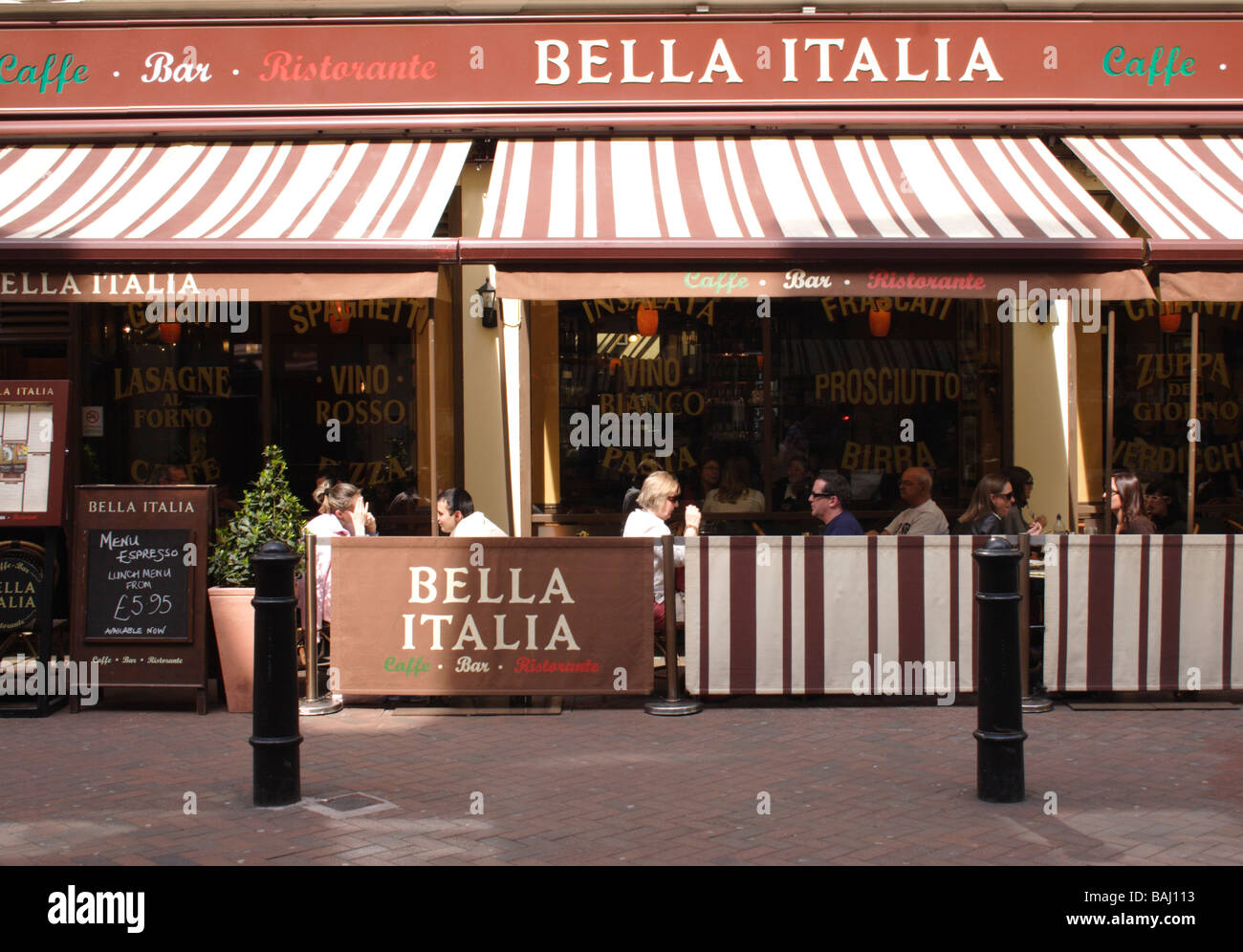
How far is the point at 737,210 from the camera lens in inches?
347

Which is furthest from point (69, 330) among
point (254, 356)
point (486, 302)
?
point (486, 302)

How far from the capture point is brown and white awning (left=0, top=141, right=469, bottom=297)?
26.1 feet

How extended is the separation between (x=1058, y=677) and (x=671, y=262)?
334cm

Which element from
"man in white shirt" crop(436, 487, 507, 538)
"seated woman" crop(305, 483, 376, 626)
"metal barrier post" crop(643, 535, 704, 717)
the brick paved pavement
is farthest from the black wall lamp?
the brick paved pavement

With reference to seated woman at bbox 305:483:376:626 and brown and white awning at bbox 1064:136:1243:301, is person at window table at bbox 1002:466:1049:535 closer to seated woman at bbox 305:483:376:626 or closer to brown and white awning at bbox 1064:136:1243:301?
brown and white awning at bbox 1064:136:1243:301

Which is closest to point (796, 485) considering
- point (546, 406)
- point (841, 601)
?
point (546, 406)

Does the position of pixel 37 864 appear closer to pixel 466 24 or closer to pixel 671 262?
pixel 671 262

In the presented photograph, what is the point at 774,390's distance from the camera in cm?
1035

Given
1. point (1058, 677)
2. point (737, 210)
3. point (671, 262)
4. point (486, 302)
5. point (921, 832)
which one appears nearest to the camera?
point (921, 832)

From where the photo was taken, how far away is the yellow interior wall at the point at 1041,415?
10.1m

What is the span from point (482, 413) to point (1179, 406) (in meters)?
5.70

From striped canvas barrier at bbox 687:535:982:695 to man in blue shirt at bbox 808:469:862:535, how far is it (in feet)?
2.30

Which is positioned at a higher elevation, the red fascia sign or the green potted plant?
the red fascia sign

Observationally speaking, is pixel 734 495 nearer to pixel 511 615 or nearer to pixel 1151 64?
pixel 511 615
